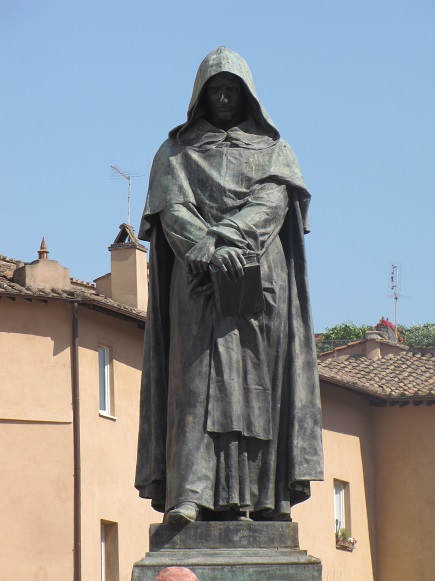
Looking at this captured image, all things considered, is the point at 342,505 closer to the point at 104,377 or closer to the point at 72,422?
the point at 104,377

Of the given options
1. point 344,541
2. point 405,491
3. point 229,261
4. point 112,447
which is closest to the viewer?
point 229,261

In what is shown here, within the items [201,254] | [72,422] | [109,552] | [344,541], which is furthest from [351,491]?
[201,254]

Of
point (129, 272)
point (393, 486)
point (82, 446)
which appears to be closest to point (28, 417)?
point (82, 446)

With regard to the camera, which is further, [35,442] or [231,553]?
[35,442]

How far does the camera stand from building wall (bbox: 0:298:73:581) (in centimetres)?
3803

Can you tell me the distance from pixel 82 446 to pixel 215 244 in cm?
3022

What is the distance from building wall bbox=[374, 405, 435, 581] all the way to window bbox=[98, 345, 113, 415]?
42.7 ft

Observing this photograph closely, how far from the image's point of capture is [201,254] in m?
9.71

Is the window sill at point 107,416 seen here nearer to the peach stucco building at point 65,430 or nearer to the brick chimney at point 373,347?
the peach stucco building at point 65,430

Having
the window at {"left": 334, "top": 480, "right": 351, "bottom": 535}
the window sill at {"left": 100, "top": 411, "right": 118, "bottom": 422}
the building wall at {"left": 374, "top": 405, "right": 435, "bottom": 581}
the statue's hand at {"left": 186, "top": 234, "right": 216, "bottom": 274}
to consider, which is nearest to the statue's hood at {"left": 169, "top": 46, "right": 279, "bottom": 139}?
the statue's hand at {"left": 186, "top": 234, "right": 216, "bottom": 274}

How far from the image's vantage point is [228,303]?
9.80 meters

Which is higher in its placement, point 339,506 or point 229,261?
point 339,506

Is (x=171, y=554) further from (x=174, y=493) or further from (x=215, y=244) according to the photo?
(x=215, y=244)

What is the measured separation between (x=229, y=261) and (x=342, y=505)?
139 ft
